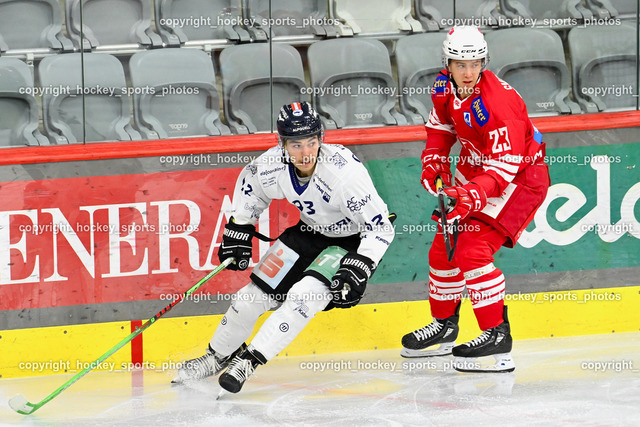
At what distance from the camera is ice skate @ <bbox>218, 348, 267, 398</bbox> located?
421cm

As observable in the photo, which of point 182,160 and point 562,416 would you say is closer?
point 562,416

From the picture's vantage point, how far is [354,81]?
5648 millimetres

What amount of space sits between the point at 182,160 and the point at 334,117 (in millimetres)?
903

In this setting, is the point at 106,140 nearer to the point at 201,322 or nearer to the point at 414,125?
the point at 201,322

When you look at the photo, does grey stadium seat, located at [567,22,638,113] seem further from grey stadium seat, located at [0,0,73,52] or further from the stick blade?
the stick blade

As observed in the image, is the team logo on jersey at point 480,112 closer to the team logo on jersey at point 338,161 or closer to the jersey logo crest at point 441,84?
the jersey logo crest at point 441,84

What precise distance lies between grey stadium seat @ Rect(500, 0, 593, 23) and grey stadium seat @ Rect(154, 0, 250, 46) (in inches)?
61.6

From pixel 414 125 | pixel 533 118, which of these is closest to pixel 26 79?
pixel 414 125

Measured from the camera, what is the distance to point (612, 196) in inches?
218

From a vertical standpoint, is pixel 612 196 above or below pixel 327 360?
above

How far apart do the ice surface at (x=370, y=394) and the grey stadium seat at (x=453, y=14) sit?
1.87 metres

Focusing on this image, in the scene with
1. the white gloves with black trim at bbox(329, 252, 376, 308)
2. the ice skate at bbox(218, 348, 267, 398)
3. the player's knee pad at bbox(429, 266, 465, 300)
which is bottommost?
the ice skate at bbox(218, 348, 267, 398)

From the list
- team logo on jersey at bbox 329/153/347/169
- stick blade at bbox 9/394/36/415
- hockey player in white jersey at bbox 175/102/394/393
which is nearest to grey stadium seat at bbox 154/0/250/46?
hockey player in white jersey at bbox 175/102/394/393

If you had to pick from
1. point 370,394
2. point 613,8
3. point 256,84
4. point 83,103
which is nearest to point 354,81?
point 256,84
